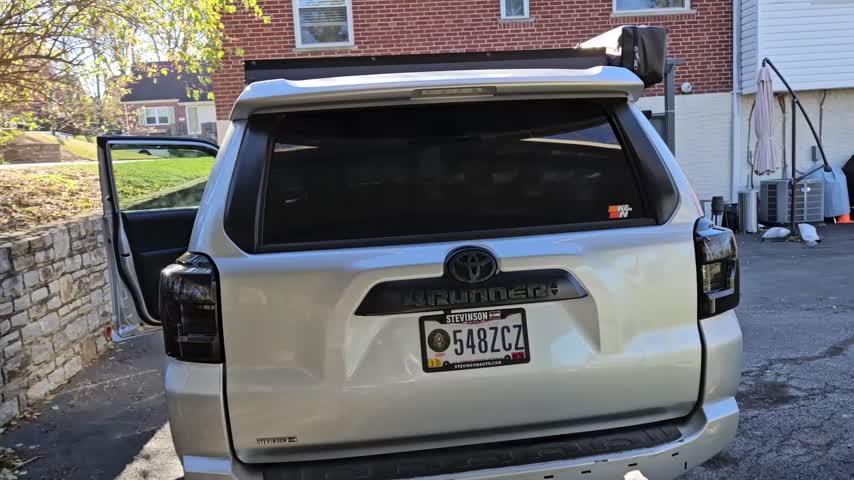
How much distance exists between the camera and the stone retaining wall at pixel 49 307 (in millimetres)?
4496

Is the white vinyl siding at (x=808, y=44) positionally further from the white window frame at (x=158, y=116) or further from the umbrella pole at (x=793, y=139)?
the white window frame at (x=158, y=116)

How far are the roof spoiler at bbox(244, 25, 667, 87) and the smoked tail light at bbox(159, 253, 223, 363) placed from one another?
1330mm

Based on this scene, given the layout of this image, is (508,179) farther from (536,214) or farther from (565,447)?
(565,447)

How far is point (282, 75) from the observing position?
331 cm

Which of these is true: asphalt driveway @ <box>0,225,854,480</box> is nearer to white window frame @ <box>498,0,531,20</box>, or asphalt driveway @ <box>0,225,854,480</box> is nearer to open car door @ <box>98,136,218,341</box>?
open car door @ <box>98,136,218,341</box>

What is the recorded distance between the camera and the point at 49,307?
5.05 meters

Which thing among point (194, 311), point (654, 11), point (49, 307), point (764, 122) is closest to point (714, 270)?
point (194, 311)

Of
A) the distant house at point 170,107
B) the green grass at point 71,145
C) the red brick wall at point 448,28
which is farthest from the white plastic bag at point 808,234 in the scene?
the distant house at point 170,107

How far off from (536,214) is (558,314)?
0.36 metres

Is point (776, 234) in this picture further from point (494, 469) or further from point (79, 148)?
point (79, 148)

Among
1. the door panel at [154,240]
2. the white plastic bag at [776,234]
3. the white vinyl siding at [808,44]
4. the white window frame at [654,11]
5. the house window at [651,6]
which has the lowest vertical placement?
the white plastic bag at [776,234]

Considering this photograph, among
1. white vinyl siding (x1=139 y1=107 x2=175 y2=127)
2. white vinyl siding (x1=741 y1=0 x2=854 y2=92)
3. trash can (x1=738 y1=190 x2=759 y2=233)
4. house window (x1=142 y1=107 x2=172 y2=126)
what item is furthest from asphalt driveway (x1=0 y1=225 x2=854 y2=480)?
house window (x1=142 y1=107 x2=172 y2=126)

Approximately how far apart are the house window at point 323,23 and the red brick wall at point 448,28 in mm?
119

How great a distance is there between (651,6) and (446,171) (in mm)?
11331
